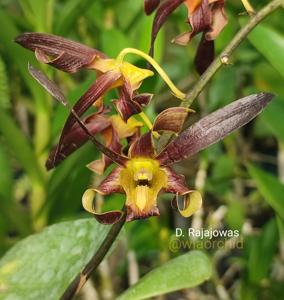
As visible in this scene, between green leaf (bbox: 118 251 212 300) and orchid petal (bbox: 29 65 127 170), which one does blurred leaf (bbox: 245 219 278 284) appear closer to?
green leaf (bbox: 118 251 212 300)

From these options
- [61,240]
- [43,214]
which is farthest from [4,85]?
[61,240]

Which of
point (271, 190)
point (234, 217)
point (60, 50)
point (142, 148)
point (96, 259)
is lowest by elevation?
point (234, 217)

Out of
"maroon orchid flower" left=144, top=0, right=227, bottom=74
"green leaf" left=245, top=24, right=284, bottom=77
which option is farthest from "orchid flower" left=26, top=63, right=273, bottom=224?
"green leaf" left=245, top=24, right=284, bottom=77

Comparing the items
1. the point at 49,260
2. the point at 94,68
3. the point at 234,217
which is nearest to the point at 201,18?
the point at 94,68

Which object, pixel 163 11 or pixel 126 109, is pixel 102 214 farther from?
pixel 163 11

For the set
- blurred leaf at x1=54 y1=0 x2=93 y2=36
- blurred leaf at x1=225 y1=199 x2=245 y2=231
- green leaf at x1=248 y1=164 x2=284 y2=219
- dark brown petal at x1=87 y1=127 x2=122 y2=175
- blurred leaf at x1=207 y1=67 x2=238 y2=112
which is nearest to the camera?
dark brown petal at x1=87 y1=127 x2=122 y2=175

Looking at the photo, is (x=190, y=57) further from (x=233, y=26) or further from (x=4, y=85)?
(x=4, y=85)

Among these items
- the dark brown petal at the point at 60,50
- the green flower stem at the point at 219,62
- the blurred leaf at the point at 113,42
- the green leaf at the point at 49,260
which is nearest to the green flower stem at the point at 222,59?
the green flower stem at the point at 219,62
